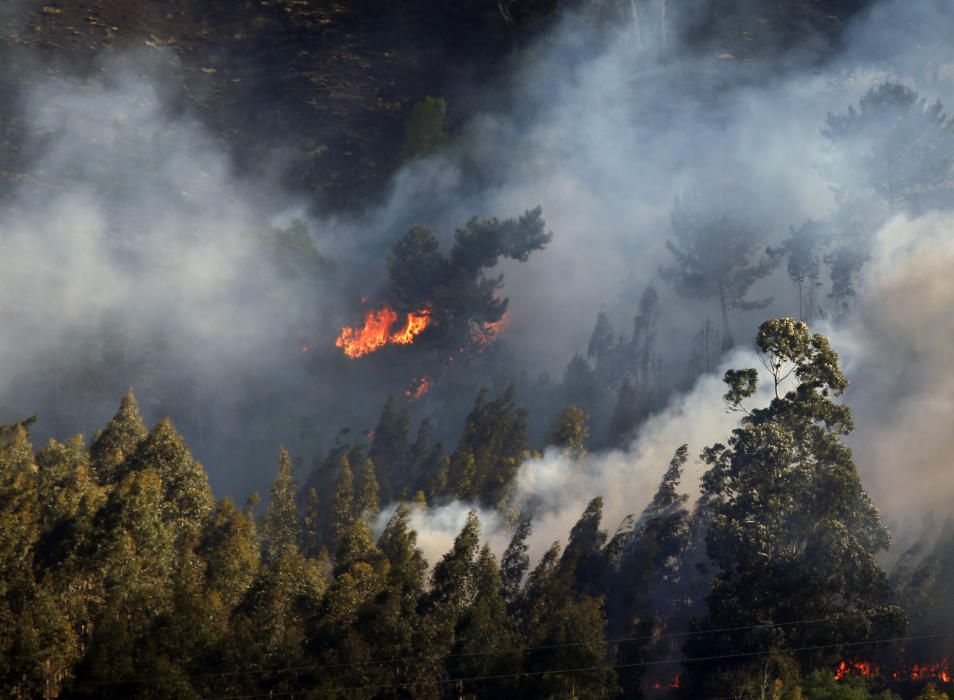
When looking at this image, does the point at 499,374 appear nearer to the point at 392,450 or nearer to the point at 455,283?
the point at 455,283

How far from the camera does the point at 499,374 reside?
15262 centimetres

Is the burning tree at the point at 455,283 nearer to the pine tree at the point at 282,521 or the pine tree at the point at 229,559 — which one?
Result: the pine tree at the point at 282,521

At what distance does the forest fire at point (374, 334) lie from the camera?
161500 mm

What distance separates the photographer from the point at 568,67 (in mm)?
196000

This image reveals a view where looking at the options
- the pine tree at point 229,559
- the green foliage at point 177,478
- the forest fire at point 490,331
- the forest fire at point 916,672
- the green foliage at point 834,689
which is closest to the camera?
the green foliage at point 834,689

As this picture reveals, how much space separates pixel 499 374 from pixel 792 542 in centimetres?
8093

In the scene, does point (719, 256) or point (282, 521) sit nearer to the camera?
point (282, 521)

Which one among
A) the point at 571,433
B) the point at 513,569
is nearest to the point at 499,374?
the point at 571,433

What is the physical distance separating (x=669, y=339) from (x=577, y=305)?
19866mm

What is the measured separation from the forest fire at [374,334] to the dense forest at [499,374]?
64cm

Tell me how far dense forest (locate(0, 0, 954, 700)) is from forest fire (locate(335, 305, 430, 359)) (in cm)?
64

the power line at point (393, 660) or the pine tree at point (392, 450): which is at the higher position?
the pine tree at point (392, 450)

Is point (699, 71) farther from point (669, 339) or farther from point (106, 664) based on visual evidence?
point (106, 664)

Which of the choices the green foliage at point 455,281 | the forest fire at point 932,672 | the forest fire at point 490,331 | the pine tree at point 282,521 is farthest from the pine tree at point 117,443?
the forest fire at point 490,331
